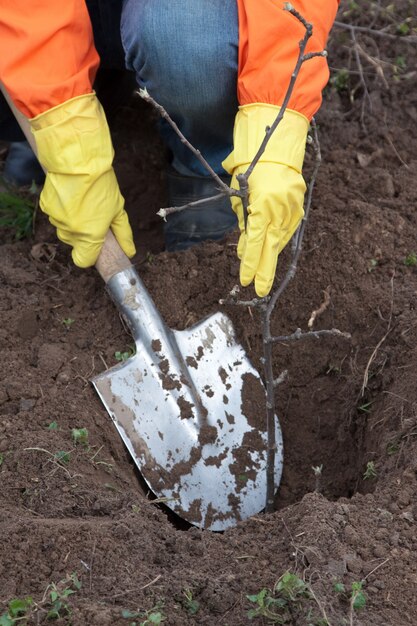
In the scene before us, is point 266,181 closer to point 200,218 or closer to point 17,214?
point 200,218

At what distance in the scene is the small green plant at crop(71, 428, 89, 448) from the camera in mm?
2055

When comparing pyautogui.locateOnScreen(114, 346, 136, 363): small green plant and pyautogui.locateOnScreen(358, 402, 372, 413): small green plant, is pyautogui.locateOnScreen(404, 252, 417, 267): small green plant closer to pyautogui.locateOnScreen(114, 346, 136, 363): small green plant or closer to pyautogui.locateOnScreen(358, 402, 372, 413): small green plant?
pyautogui.locateOnScreen(358, 402, 372, 413): small green plant

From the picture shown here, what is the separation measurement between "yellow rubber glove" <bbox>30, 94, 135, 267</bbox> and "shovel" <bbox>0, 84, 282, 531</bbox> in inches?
3.0

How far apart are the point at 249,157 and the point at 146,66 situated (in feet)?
1.51

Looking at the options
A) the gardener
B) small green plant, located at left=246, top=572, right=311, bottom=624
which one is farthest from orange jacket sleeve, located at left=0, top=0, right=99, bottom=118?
small green plant, located at left=246, top=572, right=311, bottom=624

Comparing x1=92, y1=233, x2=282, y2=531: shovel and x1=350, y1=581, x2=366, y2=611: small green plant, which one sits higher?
x1=350, y1=581, x2=366, y2=611: small green plant

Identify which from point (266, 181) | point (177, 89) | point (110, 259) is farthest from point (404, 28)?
point (110, 259)

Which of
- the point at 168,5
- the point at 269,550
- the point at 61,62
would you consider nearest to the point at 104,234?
the point at 61,62

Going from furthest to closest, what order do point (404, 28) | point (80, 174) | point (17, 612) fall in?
point (404, 28), point (80, 174), point (17, 612)

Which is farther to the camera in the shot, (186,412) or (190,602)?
(186,412)

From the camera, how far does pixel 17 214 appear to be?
2699mm

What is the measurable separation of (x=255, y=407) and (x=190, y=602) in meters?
0.83

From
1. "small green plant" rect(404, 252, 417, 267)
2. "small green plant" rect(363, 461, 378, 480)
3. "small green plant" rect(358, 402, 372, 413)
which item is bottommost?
"small green plant" rect(358, 402, 372, 413)

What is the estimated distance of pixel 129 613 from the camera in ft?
4.99
